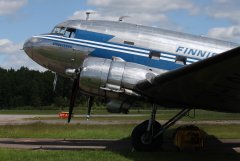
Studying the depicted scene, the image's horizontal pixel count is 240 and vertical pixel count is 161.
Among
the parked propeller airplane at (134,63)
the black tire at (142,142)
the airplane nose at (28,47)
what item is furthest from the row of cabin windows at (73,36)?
the black tire at (142,142)

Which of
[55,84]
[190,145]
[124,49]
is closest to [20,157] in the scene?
[55,84]

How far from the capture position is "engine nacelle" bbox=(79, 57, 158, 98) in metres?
10.4

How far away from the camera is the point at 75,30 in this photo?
42.1 feet

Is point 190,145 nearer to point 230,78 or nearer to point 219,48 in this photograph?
point 219,48

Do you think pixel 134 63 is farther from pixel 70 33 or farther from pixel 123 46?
pixel 70 33

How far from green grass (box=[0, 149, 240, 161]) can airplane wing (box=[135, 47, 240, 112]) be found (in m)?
1.43

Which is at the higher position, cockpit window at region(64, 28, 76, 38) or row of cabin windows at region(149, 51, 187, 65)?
cockpit window at region(64, 28, 76, 38)

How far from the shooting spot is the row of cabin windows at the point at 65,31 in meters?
12.8

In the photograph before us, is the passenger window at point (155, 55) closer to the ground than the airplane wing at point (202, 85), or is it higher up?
higher up

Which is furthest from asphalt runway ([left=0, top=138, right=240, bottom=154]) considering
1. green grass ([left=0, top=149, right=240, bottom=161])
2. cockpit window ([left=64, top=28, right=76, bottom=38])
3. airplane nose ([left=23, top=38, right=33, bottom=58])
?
cockpit window ([left=64, top=28, right=76, bottom=38])

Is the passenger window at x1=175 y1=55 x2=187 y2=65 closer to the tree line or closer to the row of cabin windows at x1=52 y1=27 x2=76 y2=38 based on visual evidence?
the row of cabin windows at x1=52 y1=27 x2=76 y2=38

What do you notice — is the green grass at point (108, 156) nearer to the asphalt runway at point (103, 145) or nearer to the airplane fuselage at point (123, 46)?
the asphalt runway at point (103, 145)

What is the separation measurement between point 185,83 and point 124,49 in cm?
345

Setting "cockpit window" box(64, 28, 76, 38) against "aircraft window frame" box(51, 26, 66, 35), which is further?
"aircraft window frame" box(51, 26, 66, 35)
